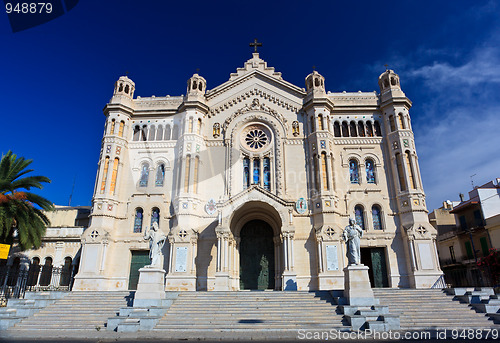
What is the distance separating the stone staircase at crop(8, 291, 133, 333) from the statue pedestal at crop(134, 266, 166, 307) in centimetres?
117

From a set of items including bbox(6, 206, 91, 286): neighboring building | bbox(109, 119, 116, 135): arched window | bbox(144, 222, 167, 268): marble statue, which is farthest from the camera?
bbox(109, 119, 116, 135): arched window

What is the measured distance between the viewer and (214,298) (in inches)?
659

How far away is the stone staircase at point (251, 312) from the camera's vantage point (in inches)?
520

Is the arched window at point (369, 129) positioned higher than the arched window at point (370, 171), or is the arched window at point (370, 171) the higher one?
the arched window at point (369, 129)

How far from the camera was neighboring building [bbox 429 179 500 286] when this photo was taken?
29016 mm

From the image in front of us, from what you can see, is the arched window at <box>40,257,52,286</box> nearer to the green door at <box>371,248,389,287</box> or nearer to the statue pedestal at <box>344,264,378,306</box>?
the statue pedestal at <box>344,264,378,306</box>

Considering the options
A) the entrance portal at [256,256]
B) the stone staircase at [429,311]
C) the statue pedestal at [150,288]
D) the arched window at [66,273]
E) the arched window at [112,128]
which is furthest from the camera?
the arched window at [112,128]

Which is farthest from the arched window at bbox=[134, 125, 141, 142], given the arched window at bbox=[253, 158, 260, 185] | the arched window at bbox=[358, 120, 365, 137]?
the arched window at bbox=[358, 120, 365, 137]

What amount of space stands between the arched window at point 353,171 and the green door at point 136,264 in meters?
17.0

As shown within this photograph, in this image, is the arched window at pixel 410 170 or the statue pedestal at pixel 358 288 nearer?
the statue pedestal at pixel 358 288

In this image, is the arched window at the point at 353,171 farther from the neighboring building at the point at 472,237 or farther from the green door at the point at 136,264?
the green door at the point at 136,264

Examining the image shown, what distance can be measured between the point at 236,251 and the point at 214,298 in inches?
294

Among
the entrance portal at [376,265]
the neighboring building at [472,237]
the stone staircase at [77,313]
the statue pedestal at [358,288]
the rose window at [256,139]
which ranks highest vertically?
the rose window at [256,139]

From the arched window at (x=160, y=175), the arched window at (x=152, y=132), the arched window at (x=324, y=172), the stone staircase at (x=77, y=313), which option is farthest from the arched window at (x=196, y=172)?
the arched window at (x=324, y=172)
